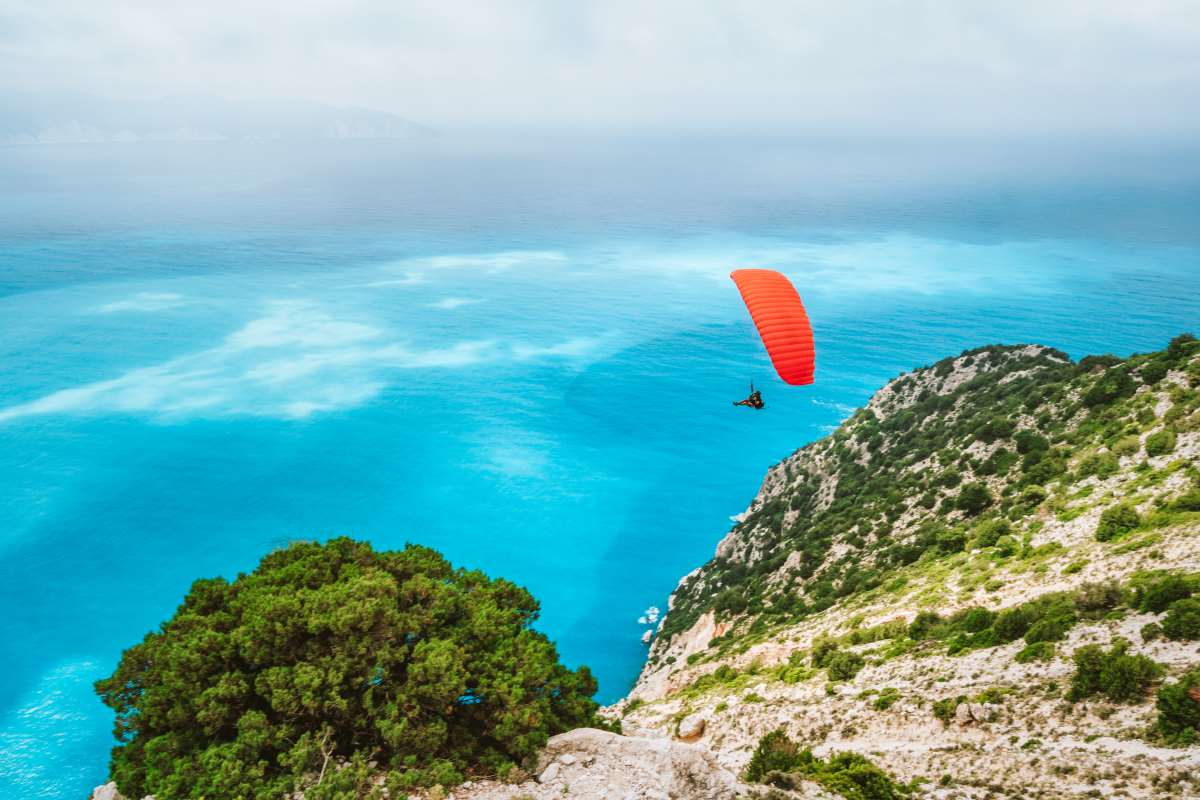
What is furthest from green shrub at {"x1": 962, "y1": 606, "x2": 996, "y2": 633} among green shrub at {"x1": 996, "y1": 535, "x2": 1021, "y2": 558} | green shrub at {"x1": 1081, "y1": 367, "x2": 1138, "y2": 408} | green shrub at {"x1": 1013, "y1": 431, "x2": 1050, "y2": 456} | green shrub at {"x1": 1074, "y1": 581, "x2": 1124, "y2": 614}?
green shrub at {"x1": 1081, "y1": 367, "x2": 1138, "y2": 408}

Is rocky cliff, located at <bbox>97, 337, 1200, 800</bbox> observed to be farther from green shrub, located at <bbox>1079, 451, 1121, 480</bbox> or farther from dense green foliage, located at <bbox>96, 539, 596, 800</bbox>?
dense green foliage, located at <bbox>96, 539, 596, 800</bbox>

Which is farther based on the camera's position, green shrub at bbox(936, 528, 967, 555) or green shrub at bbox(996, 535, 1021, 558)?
green shrub at bbox(936, 528, 967, 555)

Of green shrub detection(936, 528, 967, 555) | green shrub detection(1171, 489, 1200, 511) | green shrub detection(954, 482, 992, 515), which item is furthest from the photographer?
green shrub detection(954, 482, 992, 515)

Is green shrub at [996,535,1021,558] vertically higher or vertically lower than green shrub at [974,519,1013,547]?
lower

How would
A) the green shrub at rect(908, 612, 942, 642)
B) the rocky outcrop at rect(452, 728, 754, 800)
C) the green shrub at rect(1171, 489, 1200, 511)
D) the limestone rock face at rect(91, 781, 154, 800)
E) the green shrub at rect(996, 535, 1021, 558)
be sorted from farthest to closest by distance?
the green shrub at rect(996, 535, 1021, 558), the green shrub at rect(908, 612, 942, 642), the green shrub at rect(1171, 489, 1200, 511), the limestone rock face at rect(91, 781, 154, 800), the rocky outcrop at rect(452, 728, 754, 800)

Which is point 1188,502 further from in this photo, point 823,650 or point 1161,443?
point 823,650

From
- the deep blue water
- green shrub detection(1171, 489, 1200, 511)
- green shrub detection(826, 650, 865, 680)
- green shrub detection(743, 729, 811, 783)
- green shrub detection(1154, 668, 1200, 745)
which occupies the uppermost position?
the deep blue water

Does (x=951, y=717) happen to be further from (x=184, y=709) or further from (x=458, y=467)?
(x=458, y=467)

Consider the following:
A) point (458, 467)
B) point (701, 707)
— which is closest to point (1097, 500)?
point (701, 707)
